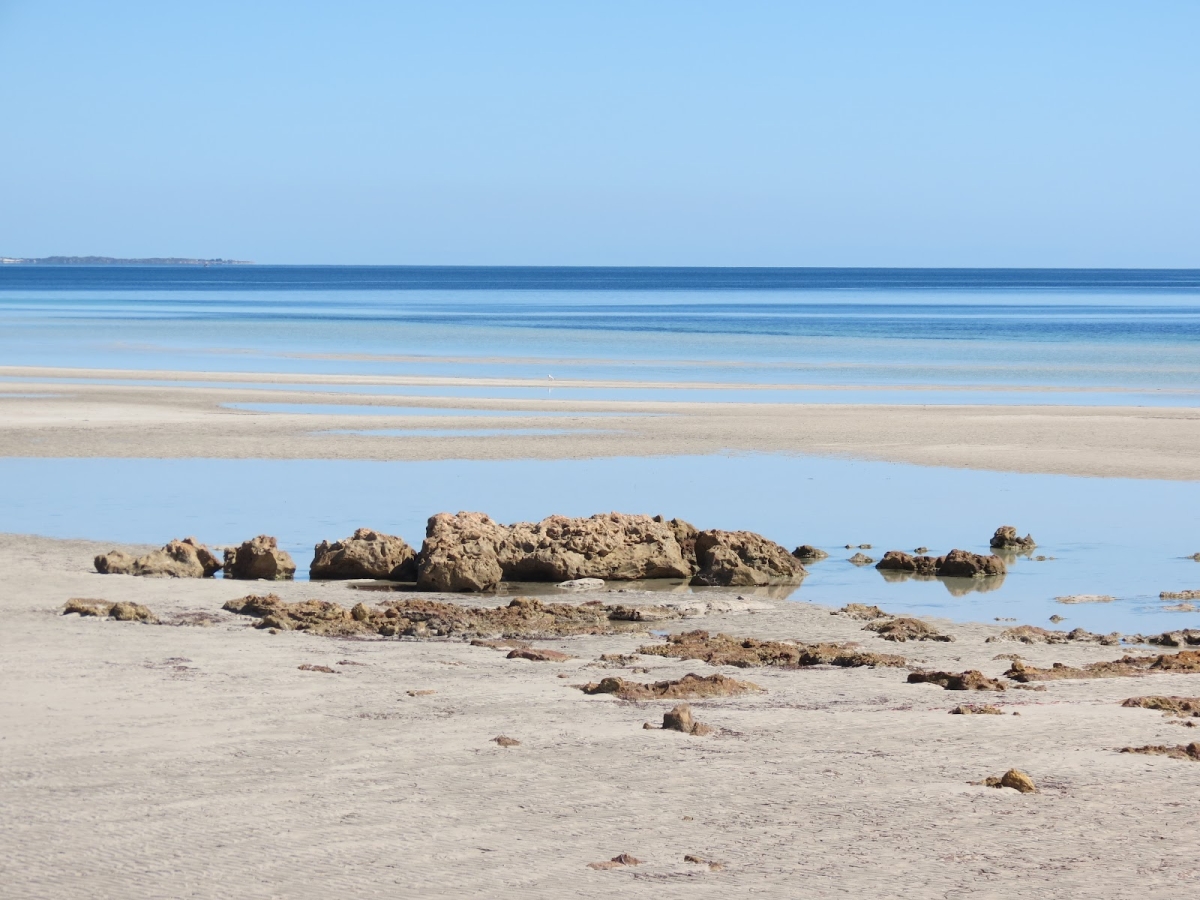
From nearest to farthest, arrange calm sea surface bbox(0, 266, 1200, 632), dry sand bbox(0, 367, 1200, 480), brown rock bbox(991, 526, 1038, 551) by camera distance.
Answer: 1. brown rock bbox(991, 526, 1038, 551)
2. calm sea surface bbox(0, 266, 1200, 632)
3. dry sand bbox(0, 367, 1200, 480)

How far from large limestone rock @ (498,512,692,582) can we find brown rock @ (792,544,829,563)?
123cm

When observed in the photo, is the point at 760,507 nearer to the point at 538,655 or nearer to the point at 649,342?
the point at 538,655

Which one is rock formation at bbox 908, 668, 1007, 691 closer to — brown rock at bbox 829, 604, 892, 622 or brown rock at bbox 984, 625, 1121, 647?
brown rock at bbox 984, 625, 1121, 647

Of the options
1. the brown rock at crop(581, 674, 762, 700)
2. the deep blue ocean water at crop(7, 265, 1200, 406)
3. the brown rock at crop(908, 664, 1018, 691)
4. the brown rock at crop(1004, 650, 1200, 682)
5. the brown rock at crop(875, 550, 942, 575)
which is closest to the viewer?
the brown rock at crop(581, 674, 762, 700)

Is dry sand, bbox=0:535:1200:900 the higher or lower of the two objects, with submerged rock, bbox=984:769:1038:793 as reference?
lower

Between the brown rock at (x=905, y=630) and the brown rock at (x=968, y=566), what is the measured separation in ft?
7.98

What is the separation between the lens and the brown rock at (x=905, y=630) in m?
11.1

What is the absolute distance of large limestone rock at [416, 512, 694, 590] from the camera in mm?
13375

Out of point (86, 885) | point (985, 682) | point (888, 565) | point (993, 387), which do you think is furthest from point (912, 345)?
point (86, 885)

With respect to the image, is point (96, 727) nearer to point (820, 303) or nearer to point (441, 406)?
point (441, 406)

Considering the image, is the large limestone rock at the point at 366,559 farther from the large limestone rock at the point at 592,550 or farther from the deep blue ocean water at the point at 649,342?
the deep blue ocean water at the point at 649,342

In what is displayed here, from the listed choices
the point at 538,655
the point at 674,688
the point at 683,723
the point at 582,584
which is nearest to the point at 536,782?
the point at 683,723

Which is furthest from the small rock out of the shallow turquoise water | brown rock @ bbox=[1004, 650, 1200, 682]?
brown rock @ bbox=[1004, 650, 1200, 682]

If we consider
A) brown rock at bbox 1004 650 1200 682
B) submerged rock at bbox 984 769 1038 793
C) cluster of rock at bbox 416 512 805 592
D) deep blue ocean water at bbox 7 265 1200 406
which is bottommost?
submerged rock at bbox 984 769 1038 793
